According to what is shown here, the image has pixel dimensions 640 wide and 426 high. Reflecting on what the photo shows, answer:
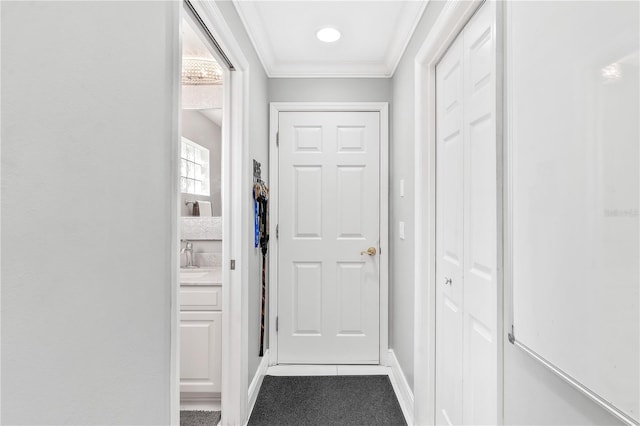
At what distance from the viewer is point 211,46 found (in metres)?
1.69

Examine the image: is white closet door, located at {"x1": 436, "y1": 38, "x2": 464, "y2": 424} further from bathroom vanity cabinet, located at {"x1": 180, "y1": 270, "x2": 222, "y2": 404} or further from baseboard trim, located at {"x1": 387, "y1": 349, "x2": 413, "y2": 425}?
bathroom vanity cabinet, located at {"x1": 180, "y1": 270, "x2": 222, "y2": 404}

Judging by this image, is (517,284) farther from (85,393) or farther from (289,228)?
(289,228)

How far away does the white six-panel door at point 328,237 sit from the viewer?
2.86 meters

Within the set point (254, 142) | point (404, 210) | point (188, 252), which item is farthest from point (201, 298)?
point (404, 210)

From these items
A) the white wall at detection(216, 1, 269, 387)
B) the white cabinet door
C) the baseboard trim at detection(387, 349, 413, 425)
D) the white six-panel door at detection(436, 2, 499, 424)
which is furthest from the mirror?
the baseboard trim at detection(387, 349, 413, 425)

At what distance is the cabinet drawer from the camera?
2117mm

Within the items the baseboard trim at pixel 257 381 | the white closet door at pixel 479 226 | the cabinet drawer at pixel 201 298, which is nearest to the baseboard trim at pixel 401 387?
the white closet door at pixel 479 226

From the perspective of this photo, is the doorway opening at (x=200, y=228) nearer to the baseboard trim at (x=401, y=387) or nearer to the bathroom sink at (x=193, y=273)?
the bathroom sink at (x=193, y=273)

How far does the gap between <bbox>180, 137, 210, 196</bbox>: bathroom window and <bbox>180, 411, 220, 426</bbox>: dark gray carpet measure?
155 centimetres

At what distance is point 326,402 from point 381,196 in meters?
1.59

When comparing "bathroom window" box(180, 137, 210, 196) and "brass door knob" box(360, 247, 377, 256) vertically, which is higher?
"bathroom window" box(180, 137, 210, 196)

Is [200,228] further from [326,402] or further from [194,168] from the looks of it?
[326,402]

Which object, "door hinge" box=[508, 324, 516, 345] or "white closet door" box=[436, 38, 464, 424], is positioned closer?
"door hinge" box=[508, 324, 516, 345]

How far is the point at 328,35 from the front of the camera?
2330 millimetres
